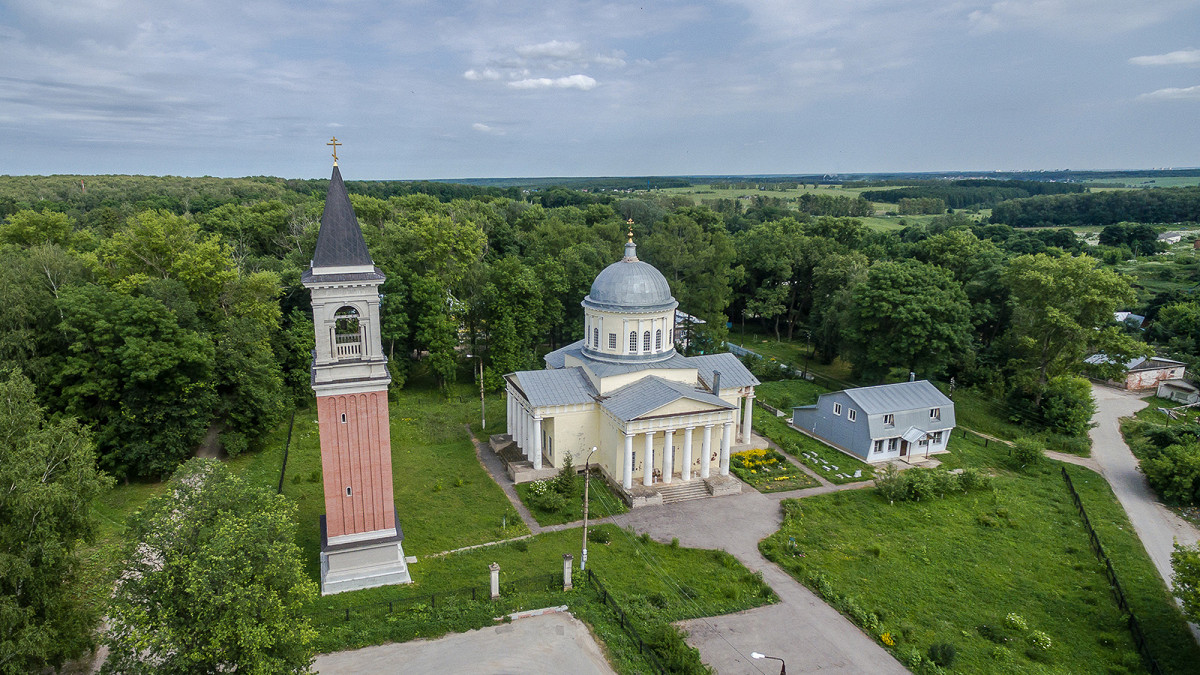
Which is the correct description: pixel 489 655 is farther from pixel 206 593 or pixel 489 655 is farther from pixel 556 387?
pixel 556 387

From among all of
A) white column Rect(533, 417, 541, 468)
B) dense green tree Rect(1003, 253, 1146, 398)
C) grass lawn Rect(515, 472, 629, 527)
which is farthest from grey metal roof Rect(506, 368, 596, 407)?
dense green tree Rect(1003, 253, 1146, 398)

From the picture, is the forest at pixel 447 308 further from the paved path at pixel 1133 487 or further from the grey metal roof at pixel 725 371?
the grey metal roof at pixel 725 371

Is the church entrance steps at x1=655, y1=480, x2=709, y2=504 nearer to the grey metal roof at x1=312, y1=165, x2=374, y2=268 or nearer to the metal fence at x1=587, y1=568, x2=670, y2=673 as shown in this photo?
the metal fence at x1=587, y1=568, x2=670, y2=673

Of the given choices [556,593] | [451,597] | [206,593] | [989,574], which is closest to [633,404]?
[556,593]

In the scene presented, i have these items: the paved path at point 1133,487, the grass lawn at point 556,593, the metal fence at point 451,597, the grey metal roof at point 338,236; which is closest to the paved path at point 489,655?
the grass lawn at point 556,593

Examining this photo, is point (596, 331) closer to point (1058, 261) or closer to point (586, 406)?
point (586, 406)

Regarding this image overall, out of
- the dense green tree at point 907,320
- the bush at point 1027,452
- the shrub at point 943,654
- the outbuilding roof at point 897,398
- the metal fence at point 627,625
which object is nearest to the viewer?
the metal fence at point 627,625

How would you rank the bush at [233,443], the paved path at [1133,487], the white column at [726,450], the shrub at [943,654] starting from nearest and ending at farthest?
the shrub at [943,654] < the paved path at [1133,487] < the white column at [726,450] < the bush at [233,443]
